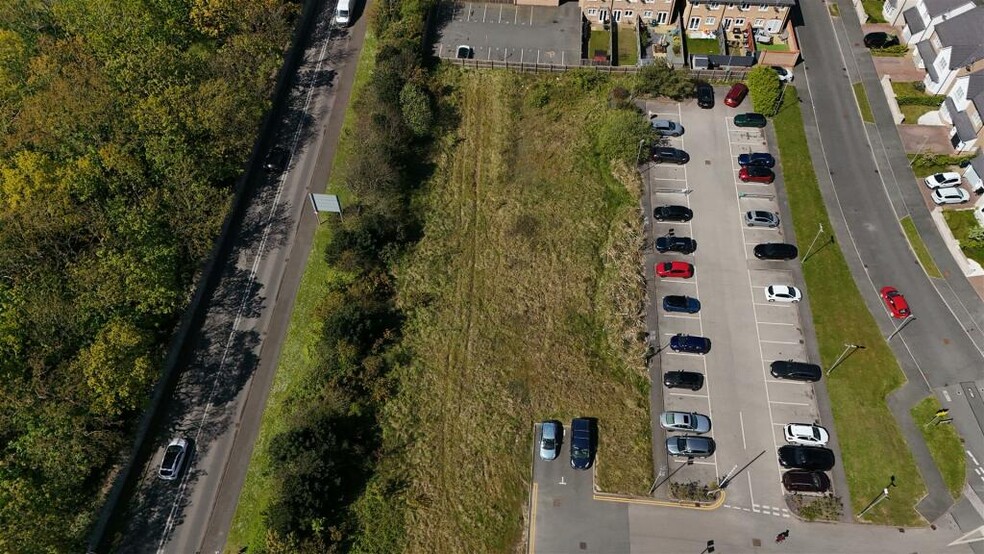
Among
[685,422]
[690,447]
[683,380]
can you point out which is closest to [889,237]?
[683,380]

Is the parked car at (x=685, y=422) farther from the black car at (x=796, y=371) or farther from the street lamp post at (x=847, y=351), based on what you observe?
the street lamp post at (x=847, y=351)

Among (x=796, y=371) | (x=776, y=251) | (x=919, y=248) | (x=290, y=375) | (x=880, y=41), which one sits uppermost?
(x=880, y=41)

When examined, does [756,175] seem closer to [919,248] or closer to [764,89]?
[764,89]

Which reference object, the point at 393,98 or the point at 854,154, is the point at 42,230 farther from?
the point at 854,154

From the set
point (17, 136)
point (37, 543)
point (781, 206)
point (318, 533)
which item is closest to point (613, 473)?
point (318, 533)

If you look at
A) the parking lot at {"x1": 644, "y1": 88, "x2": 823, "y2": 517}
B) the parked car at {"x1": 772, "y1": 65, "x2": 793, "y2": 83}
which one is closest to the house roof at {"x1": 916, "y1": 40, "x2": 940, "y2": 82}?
the parked car at {"x1": 772, "y1": 65, "x2": 793, "y2": 83}

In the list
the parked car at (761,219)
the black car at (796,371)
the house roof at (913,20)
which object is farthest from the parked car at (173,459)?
the house roof at (913,20)
